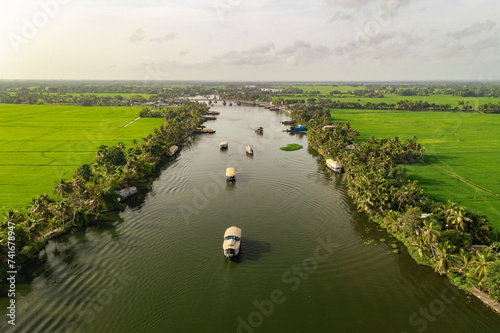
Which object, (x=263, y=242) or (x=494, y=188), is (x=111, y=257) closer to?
(x=263, y=242)

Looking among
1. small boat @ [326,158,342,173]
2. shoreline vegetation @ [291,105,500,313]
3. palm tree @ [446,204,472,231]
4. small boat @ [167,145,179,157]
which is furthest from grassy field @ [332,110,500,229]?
small boat @ [167,145,179,157]

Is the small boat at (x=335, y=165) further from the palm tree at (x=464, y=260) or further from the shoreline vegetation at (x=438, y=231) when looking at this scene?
the palm tree at (x=464, y=260)

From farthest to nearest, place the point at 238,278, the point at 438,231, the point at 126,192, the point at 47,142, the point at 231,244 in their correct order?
1. the point at 47,142
2. the point at 126,192
3. the point at 231,244
4. the point at 238,278
5. the point at 438,231

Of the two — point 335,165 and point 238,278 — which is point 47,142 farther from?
point 335,165

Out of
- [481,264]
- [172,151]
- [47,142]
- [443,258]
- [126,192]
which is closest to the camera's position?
[481,264]

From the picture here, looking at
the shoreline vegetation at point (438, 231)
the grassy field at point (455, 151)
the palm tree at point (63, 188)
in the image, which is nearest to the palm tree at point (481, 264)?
the shoreline vegetation at point (438, 231)

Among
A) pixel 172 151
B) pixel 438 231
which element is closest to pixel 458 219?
pixel 438 231

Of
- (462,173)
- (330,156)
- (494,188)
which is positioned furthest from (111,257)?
(462,173)
